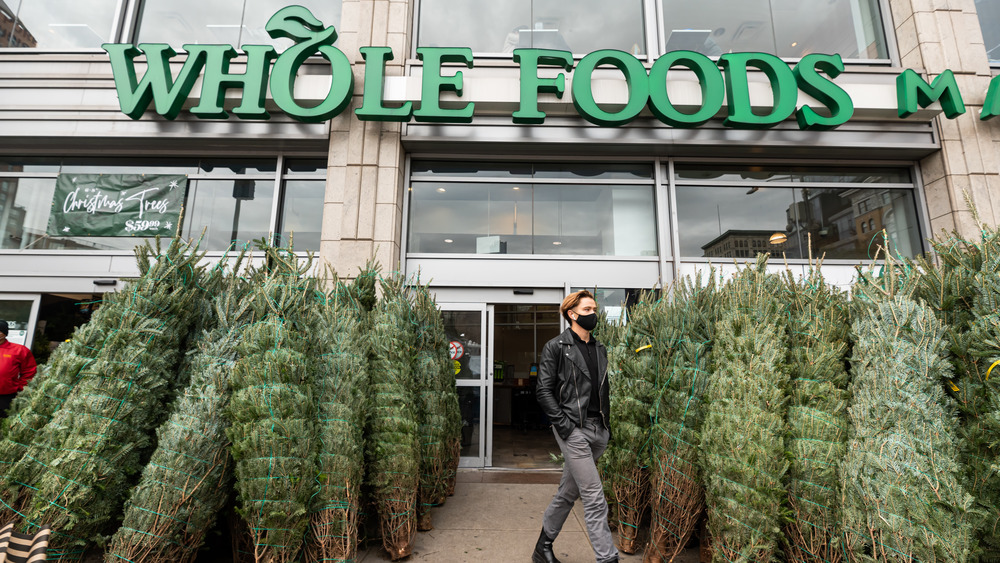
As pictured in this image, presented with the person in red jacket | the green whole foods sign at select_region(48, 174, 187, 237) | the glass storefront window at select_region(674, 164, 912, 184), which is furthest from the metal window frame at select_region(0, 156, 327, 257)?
the glass storefront window at select_region(674, 164, 912, 184)

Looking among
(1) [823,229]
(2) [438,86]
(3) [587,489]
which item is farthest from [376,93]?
(1) [823,229]

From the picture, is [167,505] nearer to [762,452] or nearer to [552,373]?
[552,373]

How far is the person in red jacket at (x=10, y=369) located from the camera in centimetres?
515

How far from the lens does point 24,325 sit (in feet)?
25.2

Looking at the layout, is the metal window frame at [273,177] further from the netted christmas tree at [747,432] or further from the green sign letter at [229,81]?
the netted christmas tree at [747,432]

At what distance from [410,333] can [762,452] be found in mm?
3332

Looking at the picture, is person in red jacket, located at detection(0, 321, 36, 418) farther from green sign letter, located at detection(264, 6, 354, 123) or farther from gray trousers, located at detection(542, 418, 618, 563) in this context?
gray trousers, located at detection(542, 418, 618, 563)

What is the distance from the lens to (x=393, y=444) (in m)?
3.88

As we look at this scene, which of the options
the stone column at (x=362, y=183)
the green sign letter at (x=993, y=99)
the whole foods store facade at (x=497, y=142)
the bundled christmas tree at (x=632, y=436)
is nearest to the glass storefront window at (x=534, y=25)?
the whole foods store facade at (x=497, y=142)

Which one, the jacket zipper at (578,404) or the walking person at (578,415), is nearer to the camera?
the walking person at (578,415)

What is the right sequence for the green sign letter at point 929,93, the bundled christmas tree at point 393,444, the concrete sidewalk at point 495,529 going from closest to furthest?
1. the bundled christmas tree at point 393,444
2. the concrete sidewalk at point 495,529
3. the green sign letter at point 929,93

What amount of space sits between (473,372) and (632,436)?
372cm

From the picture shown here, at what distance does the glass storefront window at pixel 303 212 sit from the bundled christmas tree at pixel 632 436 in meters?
6.06

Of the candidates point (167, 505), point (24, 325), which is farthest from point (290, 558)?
point (24, 325)
